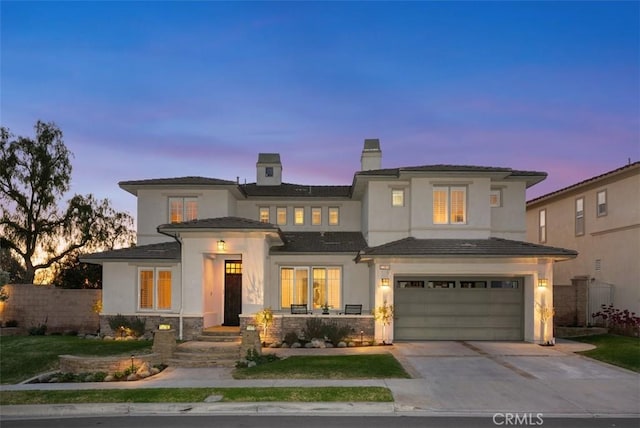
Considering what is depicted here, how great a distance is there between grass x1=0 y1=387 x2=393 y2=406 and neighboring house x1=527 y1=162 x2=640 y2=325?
15.2 meters

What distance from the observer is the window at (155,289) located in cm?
2195

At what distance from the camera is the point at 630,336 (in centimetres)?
2112

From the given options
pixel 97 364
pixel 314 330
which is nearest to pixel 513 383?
pixel 314 330

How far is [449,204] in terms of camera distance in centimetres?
2205

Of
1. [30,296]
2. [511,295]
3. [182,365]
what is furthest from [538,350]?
[30,296]

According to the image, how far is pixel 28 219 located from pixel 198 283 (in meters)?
15.3

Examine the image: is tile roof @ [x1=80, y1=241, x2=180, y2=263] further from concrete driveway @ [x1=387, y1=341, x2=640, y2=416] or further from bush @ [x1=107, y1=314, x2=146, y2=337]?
concrete driveway @ [x1=387, y1=341, x2=640, y2=416]

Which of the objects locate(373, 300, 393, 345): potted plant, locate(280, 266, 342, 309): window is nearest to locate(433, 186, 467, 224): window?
locate(373, 300, 393, 345): potted plant

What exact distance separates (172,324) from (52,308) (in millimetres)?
7802

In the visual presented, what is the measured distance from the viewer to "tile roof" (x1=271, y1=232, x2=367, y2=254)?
23141mm

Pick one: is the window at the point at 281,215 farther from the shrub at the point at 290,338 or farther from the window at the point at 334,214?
the shrub at the point at 290,338

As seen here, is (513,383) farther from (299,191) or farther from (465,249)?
(299,191)

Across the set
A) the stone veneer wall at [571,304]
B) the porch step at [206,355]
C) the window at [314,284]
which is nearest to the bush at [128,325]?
the porch step at [206,355]

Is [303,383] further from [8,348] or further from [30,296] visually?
[30,296]
